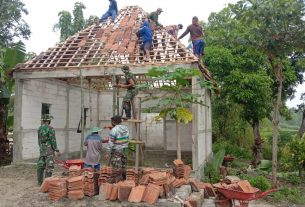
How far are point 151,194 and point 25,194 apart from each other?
3.10 m

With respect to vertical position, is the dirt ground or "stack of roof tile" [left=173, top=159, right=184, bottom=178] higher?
"stack of roof tile" [left=173, top=159, right=184, bottom=178]

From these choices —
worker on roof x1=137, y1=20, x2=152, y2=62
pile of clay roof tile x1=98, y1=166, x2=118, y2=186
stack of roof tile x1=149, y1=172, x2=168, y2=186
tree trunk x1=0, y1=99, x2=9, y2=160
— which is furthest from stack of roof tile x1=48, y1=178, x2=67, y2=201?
tree trunk x1=0, y1=99, x2=9, y2=160

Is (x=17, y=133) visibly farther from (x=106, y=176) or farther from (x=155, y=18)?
(x=155, y=18)

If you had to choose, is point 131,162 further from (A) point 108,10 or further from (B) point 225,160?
(A) point 108,10

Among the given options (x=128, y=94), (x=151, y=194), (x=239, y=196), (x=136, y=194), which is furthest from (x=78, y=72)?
(x=239, y=196)

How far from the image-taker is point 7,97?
12852 mm

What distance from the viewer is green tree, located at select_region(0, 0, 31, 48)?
61.8ft

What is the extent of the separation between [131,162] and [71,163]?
327 cm

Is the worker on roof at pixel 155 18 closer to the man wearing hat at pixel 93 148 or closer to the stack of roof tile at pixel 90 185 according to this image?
the man wearing hat at pixel 93 148

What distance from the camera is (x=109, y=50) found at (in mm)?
12422

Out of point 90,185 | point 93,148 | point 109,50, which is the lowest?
point 90,185

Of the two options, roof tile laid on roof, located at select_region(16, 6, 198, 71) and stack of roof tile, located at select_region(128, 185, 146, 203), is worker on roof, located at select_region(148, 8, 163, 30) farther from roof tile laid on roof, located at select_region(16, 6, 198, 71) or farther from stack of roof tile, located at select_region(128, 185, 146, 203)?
stack of roof tile, located at select_region(128, 185, 146, 203)

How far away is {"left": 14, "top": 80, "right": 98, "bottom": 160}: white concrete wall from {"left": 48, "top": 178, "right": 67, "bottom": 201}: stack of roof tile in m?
5.29

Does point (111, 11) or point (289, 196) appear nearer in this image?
point (289, 196)
